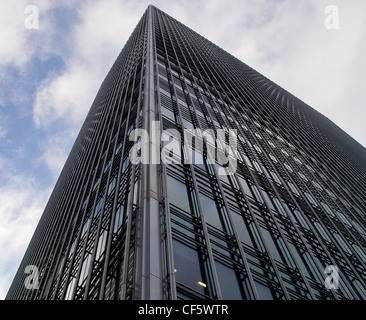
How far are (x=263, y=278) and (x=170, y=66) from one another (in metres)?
21.8

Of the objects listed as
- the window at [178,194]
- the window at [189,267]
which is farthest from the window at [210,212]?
the window at [189,267]

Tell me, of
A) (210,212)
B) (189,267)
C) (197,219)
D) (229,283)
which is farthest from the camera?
(210,212)

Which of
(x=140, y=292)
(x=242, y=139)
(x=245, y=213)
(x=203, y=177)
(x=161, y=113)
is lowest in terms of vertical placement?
(x=140, y=292)

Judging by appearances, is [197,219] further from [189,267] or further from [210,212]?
[189,267]

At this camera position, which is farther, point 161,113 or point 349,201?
point 349,201

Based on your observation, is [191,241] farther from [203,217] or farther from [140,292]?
[140,292]

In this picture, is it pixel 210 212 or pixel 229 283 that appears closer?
pixel 229 283

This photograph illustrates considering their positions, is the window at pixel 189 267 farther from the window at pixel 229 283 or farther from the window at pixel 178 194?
the window at pixel 178 194

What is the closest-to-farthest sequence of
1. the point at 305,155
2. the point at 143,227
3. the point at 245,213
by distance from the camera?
the point at 143,227, the point at 245,213, the point at 305,155

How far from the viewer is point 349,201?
31.9m

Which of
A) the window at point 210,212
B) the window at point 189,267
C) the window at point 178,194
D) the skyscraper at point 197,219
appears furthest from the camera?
the window at point 210,212

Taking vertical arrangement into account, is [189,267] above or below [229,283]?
above

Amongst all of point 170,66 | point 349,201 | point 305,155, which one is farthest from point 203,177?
point 305,155

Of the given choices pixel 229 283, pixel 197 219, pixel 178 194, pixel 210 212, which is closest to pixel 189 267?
pixel 229 283
